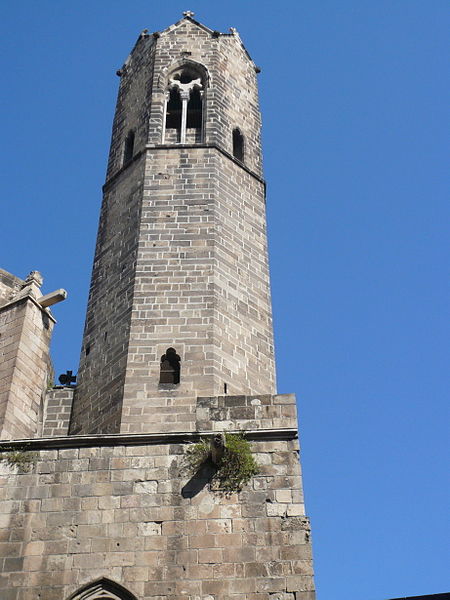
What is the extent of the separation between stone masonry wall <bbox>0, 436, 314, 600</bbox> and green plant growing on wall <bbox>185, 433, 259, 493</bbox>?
11 cm

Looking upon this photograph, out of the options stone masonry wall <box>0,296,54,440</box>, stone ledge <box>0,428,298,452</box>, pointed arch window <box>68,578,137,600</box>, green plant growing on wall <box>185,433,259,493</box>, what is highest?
stone masonry wall <box>0,296,54,440</box>

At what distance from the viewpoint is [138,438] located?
11297mm

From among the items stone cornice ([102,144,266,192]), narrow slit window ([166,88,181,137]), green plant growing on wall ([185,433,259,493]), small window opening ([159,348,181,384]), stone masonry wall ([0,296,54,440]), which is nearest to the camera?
green plant growing on wall ([185,433,259,493])

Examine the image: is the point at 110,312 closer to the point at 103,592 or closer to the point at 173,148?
the point at 173,148

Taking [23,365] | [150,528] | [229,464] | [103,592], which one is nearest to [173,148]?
[23,365]

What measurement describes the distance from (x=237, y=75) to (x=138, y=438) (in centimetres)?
1083

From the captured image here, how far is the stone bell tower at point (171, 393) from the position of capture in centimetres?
1024

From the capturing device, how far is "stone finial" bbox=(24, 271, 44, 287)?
47.3 ft

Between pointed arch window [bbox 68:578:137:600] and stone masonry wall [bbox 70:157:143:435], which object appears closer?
pointed arch window [bbox 68:578:137:600]

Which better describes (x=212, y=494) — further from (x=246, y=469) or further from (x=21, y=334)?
(x=21, y=334)

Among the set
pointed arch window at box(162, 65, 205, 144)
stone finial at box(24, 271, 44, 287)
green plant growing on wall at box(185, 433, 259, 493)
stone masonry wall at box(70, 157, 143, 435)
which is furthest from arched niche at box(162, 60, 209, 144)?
green plant growing on wall at box(185, 433, 259, 493)

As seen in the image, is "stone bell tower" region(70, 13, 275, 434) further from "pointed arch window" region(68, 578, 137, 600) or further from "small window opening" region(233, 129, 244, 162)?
"pointed arch window" region(68, 578, 137, 600)

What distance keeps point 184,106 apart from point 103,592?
36.5ft

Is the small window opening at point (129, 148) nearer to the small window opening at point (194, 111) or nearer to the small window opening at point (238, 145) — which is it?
the small window opening at point (194, 111)
